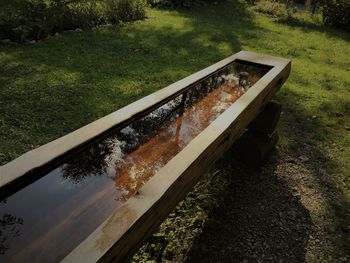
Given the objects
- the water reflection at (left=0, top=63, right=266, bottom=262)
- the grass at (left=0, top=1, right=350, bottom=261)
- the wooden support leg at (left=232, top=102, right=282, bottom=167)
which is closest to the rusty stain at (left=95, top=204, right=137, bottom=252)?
the water reflection at (left=0, top=63, right=266, bottom=262)

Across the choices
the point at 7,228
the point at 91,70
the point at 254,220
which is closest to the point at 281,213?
the point at 254,220

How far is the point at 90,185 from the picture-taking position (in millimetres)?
2404

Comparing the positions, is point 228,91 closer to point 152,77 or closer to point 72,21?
point 152,77

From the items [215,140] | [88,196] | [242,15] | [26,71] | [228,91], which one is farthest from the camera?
[242,15]

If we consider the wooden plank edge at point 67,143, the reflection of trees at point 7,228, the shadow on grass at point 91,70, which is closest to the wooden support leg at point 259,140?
the wooden plank edge at point 67,143

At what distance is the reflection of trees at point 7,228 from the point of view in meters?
1.90

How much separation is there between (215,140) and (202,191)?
126cm

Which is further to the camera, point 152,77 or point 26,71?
point 152,77

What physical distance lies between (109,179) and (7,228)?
0.72 metres

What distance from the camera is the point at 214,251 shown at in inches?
125

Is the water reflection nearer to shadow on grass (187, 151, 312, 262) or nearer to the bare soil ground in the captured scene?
the bare soil ground

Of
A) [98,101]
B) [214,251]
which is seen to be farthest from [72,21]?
[214,251]

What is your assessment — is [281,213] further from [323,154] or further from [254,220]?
[323,154]

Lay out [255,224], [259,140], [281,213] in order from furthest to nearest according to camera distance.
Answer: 1. [259,140]
2. [281,213]
3. [255,224]
